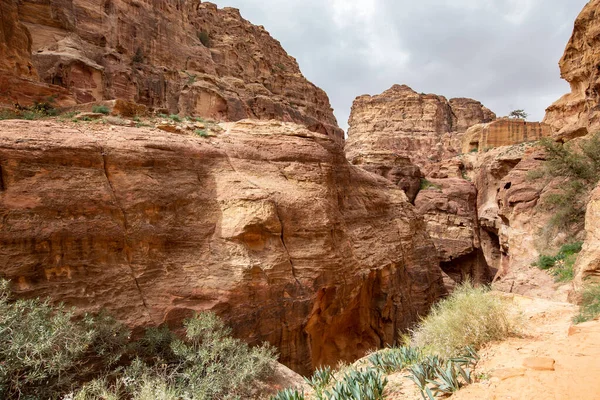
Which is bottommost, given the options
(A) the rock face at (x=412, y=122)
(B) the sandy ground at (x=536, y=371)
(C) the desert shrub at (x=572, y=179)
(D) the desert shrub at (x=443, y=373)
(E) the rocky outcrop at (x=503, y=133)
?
(D) the desert shrub at (x=443, y=373)

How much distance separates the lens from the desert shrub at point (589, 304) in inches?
238

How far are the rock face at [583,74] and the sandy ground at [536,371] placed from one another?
739 inches

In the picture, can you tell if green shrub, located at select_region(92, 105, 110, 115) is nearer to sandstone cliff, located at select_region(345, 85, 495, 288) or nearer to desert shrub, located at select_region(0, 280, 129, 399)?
desert shrub, located at select_region(0, 280, 129, 399)

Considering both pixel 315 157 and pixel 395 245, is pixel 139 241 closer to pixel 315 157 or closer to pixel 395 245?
pixel 315 157

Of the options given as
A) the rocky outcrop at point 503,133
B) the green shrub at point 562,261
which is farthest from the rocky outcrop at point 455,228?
the rocky outcrop at point 503,133

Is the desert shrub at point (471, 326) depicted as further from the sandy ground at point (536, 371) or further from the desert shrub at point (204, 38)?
the desert shrub at point (204, 38)

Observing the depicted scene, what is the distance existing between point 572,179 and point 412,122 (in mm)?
47772

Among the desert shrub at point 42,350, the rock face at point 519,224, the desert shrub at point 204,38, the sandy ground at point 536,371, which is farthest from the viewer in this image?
the desert shrub at point 204,38

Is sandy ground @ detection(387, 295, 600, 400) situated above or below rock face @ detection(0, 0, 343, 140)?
below

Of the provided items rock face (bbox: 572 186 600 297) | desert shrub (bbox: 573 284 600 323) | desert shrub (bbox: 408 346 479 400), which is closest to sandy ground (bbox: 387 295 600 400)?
desert shrub (bbox: 408 346 479 400)

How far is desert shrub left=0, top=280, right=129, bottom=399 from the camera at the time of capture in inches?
171

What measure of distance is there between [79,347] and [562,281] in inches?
603

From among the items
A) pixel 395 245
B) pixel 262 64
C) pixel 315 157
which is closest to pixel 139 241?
pixel 315 157

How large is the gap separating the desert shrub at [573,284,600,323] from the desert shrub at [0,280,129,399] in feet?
28.6
